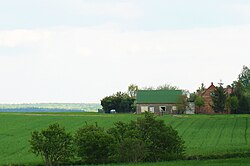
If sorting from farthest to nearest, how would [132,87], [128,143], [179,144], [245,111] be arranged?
[132,87] → [245,111] → [179,144] → [128,143]

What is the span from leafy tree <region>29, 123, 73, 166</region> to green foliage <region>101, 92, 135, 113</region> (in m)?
93.5

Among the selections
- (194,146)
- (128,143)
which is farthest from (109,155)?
(194,146)

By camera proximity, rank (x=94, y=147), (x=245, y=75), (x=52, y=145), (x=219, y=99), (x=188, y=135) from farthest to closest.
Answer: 1. (x=245, y=75)
2. (x=219, y=99)
3. (x=188, y=135)
4. (x=94, y=147)
5. (x=52, y=145)

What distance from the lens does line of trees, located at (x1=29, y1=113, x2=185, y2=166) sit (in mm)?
44125

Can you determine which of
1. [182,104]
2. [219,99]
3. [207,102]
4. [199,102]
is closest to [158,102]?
[182,104]

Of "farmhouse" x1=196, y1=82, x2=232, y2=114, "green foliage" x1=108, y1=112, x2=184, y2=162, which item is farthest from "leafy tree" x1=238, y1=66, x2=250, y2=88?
"green foliage" x1=108, y1=112, x2=184, y2=162

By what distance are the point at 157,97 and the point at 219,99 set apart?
15.9 m

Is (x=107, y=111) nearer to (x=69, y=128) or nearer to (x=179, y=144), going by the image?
(x=69, y=128)

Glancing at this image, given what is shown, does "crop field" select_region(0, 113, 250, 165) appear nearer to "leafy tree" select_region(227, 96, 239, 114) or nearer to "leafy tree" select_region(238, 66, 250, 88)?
"leafy tree" select_region(227, 96, 239, 114)

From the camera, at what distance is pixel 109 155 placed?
45.4 m

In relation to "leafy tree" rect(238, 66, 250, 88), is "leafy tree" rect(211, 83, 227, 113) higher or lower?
lower

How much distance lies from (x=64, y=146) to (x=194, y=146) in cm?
1676

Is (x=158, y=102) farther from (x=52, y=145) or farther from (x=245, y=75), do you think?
(x=52, y=145)

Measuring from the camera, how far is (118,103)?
140500mm
